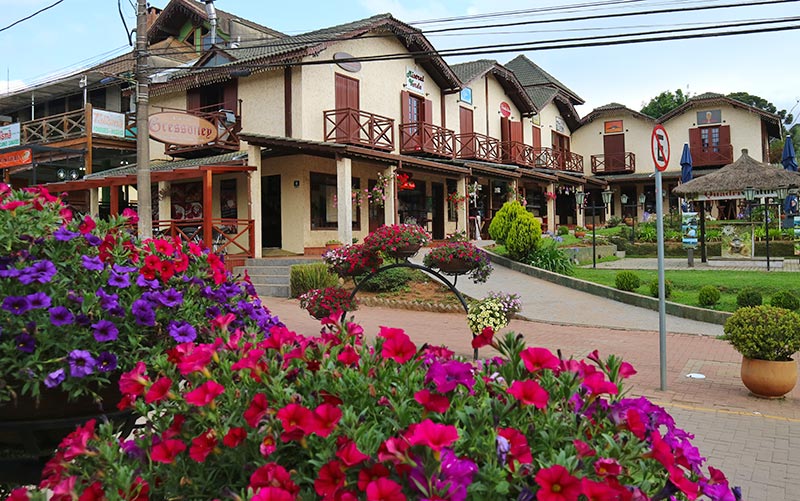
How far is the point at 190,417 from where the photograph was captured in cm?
163

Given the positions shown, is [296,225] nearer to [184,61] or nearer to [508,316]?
[184,61]

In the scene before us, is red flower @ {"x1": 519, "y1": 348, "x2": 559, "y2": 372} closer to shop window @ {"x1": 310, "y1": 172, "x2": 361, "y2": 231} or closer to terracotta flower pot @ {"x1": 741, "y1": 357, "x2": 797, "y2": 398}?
terracotta flower pot @ {"x1": 741, "y1": 357, "x2": 797, "y2": 398}

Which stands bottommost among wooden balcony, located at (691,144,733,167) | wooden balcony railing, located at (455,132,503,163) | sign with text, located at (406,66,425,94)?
wooden balcony railing, located at (455,132,503,163)

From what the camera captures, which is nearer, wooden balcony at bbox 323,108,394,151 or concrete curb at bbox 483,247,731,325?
concrete curb at bbox 483,247,731,325

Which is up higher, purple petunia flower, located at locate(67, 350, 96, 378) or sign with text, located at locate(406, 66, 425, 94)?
sign with text, located at locate(406, 66, 425, 94)

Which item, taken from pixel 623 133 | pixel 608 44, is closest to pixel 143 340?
pixel 608 44

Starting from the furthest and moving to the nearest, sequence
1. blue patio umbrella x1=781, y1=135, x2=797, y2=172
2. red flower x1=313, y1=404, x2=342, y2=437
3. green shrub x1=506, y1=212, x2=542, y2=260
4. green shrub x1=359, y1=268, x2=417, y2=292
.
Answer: blue patio umbrella x1=781, y1=135, x2=797, y2=172 → green shrub x1=506, y1=212, x2=542, y2=260 → green shrub x1=359, y1=268, x2=417, y2=292 → red flower x1=313, y1=404, x2=342, y2=437

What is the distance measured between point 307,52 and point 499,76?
13.5 meters

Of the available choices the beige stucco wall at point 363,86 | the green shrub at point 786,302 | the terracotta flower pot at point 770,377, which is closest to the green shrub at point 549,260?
the green shrub at point 786,302

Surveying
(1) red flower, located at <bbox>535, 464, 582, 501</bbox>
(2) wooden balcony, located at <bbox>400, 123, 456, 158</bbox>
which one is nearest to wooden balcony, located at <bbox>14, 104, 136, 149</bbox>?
(2) wooden balcony, located at <bbox>400, 123, 456, 158</bbox>

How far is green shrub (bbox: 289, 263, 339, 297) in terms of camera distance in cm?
1579

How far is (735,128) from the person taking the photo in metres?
35.6

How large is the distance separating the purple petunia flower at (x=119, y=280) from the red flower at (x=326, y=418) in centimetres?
121

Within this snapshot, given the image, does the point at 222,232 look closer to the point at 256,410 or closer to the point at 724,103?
the point at 256,410
